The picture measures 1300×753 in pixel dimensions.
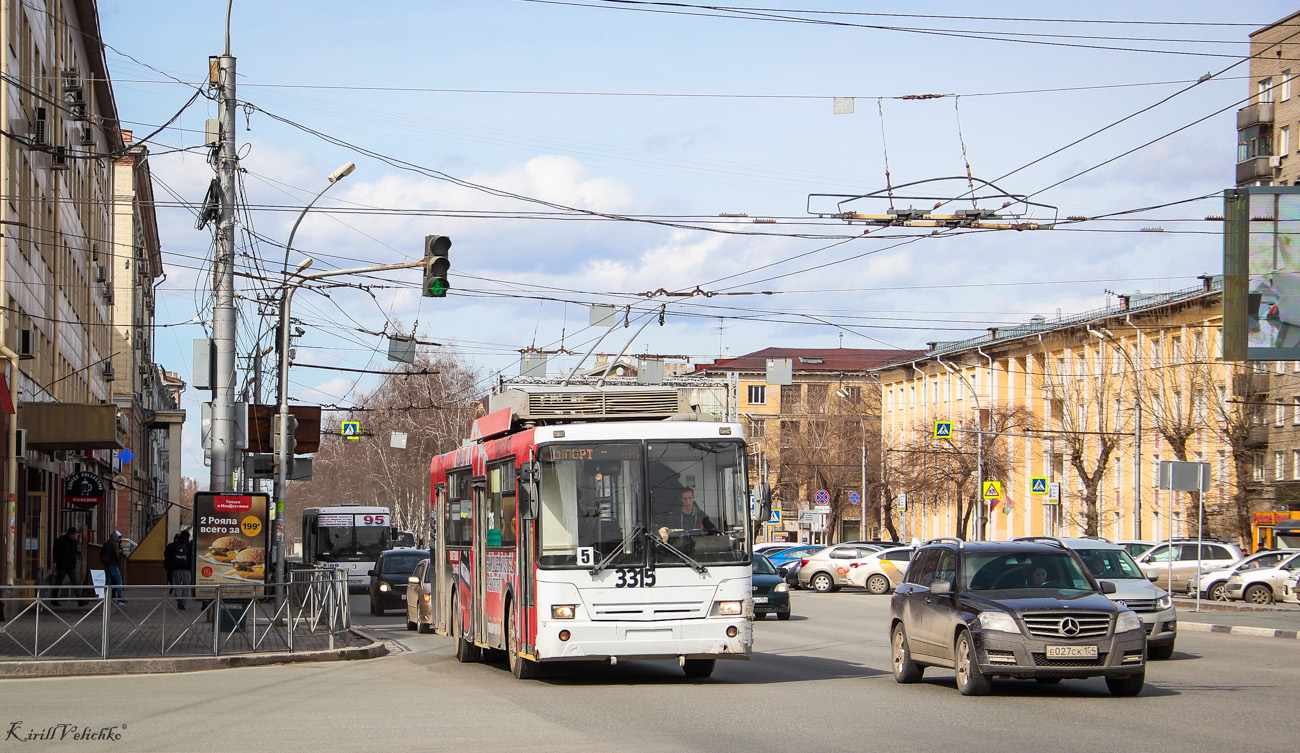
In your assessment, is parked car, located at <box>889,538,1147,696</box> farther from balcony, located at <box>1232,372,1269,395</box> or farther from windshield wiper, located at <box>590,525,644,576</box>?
balcony, located at <box>1232,372,1269,395</box>

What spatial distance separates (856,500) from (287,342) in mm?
48198

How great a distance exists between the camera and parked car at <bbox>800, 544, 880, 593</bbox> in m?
43.9

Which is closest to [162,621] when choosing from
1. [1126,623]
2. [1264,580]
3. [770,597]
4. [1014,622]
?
[1014,622]

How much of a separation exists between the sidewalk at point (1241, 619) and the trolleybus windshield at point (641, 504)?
43.8ft

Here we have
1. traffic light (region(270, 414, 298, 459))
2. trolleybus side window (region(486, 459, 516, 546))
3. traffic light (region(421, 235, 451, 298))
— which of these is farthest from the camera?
traffic light (region(270, 414, 298, 459))

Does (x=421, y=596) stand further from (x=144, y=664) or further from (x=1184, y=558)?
(x=1184, y=558)

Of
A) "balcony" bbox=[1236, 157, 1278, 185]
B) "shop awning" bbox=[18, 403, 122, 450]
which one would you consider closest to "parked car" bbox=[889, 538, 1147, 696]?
"shop awning" bbox=[18, 403, 122, 450]

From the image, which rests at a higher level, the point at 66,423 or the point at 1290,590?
the point at 66,423

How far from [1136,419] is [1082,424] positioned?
5348 mm

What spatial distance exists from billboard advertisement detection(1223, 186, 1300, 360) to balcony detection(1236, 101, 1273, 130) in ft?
126

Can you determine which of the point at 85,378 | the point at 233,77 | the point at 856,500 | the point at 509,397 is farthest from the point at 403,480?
the point at 509,397

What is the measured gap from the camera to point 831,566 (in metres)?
44.1

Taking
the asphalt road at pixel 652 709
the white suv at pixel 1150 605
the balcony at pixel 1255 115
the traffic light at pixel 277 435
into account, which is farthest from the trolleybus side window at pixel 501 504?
the balcony at pixel 1255 115

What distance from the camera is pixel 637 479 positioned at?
51.3 feet
